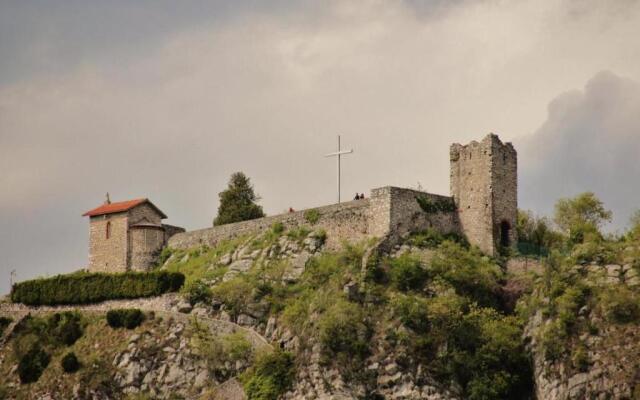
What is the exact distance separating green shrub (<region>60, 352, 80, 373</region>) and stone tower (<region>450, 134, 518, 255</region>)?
20540 millimetres

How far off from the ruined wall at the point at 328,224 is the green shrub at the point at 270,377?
29.2 feet

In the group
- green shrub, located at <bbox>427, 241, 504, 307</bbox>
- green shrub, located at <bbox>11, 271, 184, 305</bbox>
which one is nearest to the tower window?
green shrub, located at <bbox>427, 241, 504, 307</bbox>

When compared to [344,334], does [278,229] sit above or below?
above

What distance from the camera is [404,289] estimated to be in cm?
5638

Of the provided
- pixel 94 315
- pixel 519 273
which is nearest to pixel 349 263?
pixel 519 273

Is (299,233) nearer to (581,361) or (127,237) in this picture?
(127,237)

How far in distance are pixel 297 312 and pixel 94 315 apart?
12.9 meters

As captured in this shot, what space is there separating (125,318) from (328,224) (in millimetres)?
11495

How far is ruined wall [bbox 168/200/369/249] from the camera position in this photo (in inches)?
2413

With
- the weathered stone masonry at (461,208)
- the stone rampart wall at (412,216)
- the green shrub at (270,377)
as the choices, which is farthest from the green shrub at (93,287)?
the stone rampart wall at (412,216)

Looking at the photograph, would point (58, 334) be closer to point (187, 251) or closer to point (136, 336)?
point (136, 336)

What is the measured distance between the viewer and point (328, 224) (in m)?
62.9

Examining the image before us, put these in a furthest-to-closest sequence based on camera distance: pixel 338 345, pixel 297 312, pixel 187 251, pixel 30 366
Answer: pixel 187 251 → pixel 30 366 → pixel 297 312 → pixel 338 345

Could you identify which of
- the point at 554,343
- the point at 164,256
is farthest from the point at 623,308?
the point at 164,256
